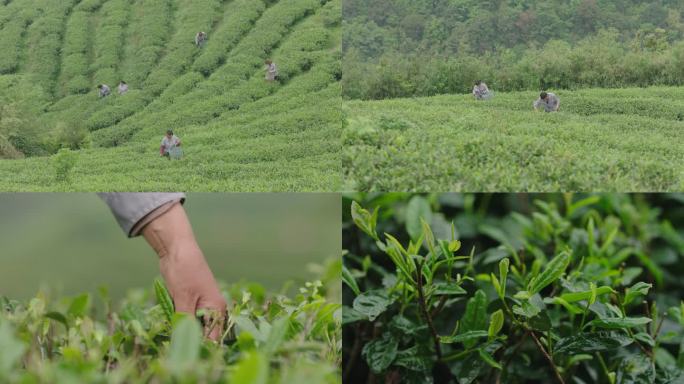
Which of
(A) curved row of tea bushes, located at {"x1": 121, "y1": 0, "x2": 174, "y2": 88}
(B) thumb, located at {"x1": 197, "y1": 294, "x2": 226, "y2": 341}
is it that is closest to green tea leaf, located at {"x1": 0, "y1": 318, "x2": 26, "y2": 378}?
(B) thumb, located at {"x1": 197, "y1": 294, "x2": 226, "y2": 341}

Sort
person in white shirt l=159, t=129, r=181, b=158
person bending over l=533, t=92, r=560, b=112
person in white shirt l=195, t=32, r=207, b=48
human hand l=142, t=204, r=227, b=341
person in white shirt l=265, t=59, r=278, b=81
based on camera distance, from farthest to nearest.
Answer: person in white shirt l=195, t=32, r=207, b=48 < person in white shirt l=265, t=59, r=278, b=81 < person in white shirt l=159, t=129, r=181, b=158 < person bending over l=533, t=92, r=560, b=112 < human hand l=142, t=204, r=227, b=341

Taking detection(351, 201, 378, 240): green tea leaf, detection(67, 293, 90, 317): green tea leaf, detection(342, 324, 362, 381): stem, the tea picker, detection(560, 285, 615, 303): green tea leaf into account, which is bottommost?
the tea picker

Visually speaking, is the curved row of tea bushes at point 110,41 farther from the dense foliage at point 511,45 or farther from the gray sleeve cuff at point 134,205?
the gray sleeve cuff at point 134,205

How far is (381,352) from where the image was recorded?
3.15 feet

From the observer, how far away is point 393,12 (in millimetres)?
5688

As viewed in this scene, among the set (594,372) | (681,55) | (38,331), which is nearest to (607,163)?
(681,55)

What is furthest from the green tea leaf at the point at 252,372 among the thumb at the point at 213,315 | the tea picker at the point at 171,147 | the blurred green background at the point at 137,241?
the tea picker at the point at 171,147

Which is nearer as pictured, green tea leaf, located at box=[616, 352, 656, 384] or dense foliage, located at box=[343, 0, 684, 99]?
green tea leaf, located at box=[616, 352, 656, 384]

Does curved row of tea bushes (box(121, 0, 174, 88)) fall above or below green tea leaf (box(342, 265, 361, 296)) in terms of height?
above

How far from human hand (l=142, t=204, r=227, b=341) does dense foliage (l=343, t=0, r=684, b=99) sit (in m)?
4.54

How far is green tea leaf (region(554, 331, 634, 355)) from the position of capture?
34.4 inches

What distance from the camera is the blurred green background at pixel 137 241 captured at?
5.04ft

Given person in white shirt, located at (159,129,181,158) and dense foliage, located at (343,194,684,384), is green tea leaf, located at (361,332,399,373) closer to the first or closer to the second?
dense foliage, located at (343,194,684,384)

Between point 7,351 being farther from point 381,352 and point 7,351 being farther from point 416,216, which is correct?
point 416,216
